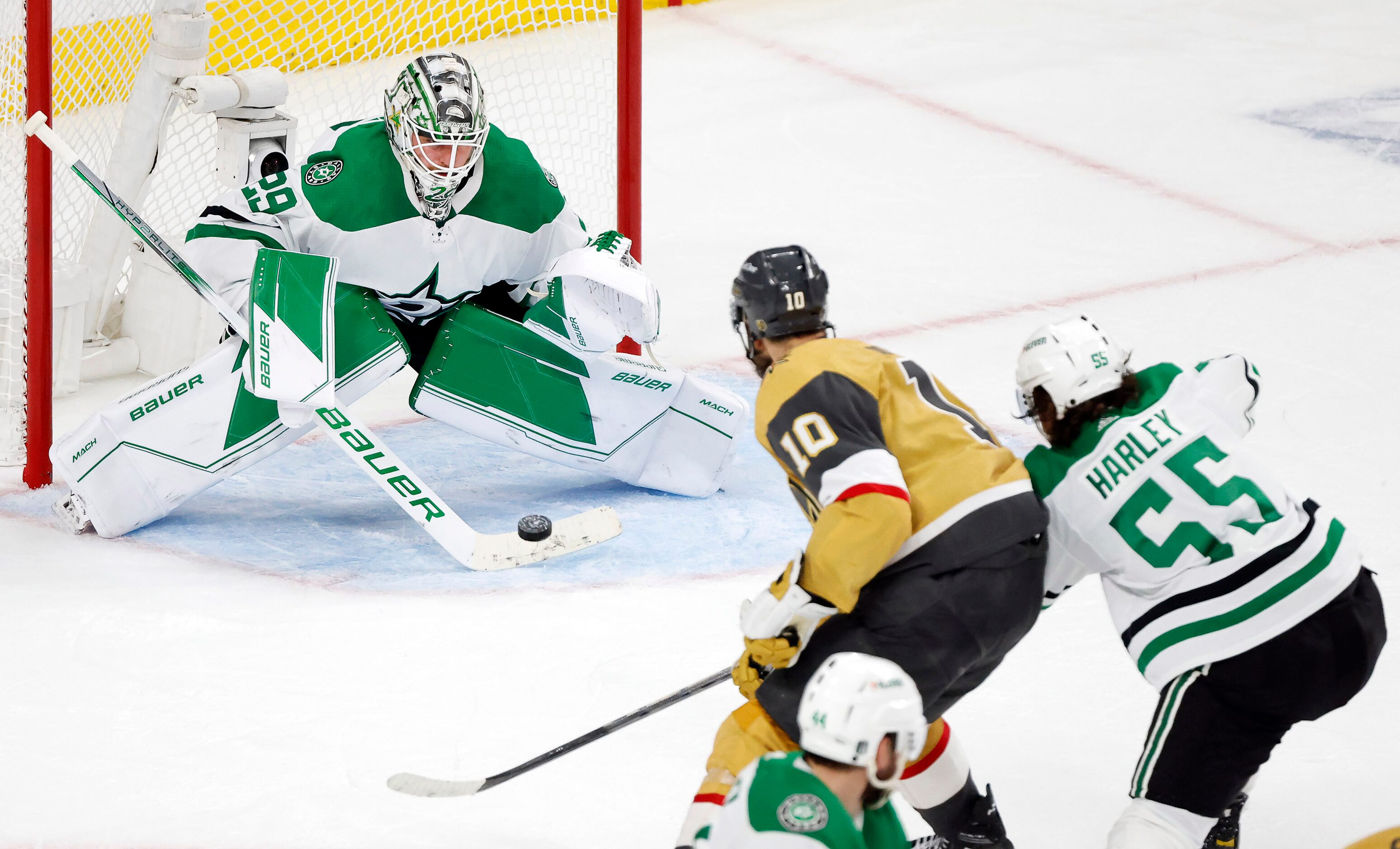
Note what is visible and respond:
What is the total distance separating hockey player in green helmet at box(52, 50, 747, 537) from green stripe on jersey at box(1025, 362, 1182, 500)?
1.48 m

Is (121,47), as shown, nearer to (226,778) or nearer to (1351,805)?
(226,778)

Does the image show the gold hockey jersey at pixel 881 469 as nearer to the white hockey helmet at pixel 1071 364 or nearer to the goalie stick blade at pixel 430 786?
the white hockey helmet at pixel 1071 364

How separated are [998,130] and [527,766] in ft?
15.3

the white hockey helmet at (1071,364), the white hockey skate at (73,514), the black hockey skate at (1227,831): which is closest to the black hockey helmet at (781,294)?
the white hockey helmet at (1071,364)

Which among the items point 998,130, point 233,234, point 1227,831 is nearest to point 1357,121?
point 998,130

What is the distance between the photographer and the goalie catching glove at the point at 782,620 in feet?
7.06

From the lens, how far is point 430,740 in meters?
2.83

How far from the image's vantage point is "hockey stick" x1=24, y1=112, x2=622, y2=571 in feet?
11.4

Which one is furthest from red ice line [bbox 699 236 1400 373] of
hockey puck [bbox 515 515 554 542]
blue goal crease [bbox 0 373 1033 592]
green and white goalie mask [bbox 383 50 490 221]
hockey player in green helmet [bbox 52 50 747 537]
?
green and white goalie mask [bbox 383 50 490 221]

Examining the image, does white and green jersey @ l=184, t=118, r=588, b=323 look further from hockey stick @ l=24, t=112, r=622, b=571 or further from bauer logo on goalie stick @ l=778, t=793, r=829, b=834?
bauer logo on goalie stick @ l=778, t=793, r=829, b=834

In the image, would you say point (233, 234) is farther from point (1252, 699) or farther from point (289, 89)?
point (1252, 699)

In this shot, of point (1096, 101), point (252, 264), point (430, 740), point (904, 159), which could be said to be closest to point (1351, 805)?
point (430, 740)

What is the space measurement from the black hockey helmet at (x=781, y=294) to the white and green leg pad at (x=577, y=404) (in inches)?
55.6

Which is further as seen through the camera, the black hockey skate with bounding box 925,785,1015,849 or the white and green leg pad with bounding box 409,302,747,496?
the white and green leg pad with bounding box 409,302,747,496
